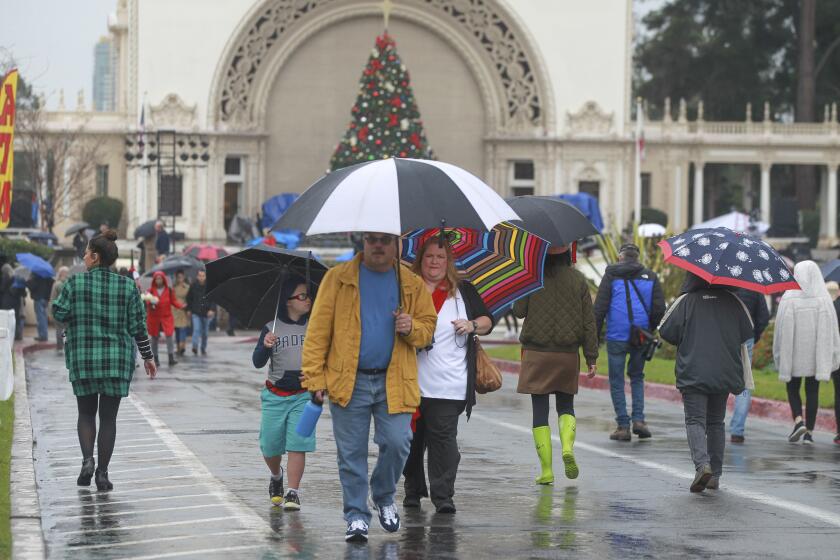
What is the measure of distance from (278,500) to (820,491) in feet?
13.7

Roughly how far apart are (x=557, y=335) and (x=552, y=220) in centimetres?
95

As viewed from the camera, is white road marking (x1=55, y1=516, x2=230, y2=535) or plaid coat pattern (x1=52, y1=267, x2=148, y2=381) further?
plaid coat pattern (x1=52, y1=267, x2=148, y2=381)

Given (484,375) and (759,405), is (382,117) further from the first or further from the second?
(484,375)

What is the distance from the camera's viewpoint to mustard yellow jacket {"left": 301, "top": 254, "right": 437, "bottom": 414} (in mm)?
9562

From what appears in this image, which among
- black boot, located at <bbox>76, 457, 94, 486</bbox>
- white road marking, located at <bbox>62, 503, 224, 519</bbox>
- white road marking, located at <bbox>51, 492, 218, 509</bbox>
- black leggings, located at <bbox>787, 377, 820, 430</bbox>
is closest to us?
white road marking, located at <bbox>62, 503, 224, 519</bbox>

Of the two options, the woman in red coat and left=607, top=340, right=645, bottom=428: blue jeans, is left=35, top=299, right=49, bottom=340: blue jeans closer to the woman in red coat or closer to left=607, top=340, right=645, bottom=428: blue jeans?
the woman in red coat

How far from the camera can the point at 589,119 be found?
197 feet

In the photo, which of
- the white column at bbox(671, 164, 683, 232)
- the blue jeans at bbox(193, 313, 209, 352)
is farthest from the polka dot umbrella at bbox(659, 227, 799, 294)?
the white column at bbox(671, 164, 683, 232)

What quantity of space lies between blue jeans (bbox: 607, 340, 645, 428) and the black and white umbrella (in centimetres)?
606

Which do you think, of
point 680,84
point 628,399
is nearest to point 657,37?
point 680,84

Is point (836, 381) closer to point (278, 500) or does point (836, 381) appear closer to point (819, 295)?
point (819, 295)

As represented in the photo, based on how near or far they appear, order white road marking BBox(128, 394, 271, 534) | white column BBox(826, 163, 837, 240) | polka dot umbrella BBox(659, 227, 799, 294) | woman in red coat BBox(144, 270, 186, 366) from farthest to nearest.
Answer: white column BBox(826, 163, 837, 240)
woman in red coat BBox(144, 270, 186, 366)
polka dot umbrella BBox(659, 227, 799, 294)
white road marking BBox(128, 394, 271, 534)

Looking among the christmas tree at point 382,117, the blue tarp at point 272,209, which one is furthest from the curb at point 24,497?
the blue tarp at point 272,209

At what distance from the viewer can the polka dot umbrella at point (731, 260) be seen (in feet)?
40.3
